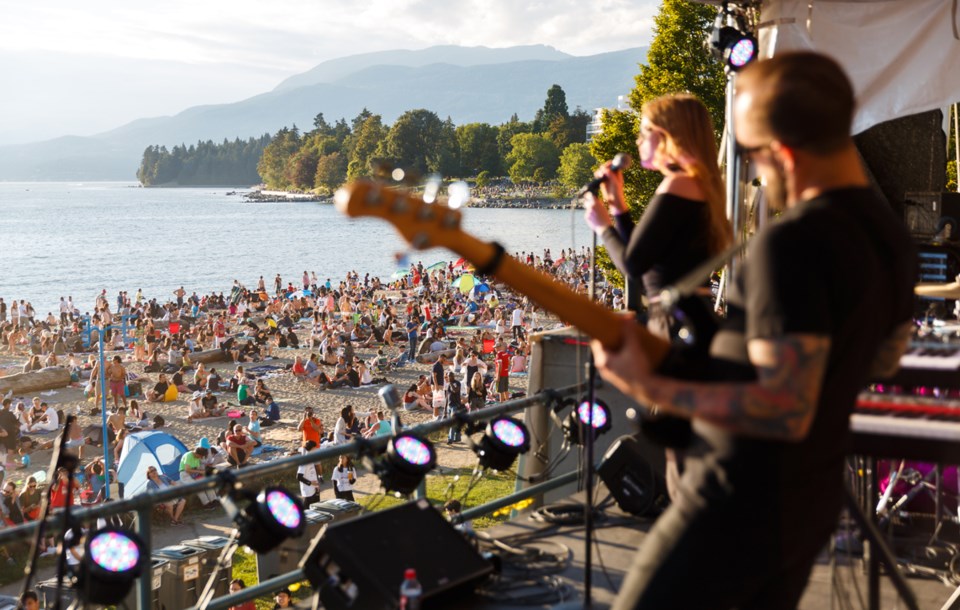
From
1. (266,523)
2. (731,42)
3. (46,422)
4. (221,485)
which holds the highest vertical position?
(731,42)

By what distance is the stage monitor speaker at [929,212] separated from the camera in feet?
25.5

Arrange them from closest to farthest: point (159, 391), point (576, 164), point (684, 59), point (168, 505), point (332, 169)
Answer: point (168, 505), point (159, 391), point (684, 59), point (576, 164), point (332, 169)

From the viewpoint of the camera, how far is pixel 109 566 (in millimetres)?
3379

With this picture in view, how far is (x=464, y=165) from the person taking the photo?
144750mm

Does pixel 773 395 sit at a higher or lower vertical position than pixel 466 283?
higher

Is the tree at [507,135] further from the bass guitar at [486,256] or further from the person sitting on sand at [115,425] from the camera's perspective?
the bass guitar at [486,256]

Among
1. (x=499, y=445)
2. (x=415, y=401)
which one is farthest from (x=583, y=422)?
(x=415, y=401)

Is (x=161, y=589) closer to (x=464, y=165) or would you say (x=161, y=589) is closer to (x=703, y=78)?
(x=703, y=78)

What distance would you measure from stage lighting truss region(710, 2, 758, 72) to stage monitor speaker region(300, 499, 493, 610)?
397cm

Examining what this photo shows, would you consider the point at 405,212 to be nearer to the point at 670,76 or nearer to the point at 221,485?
the point at 221,485

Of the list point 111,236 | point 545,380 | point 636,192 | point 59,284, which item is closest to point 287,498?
point 545,380

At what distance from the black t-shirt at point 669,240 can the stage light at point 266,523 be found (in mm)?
1744

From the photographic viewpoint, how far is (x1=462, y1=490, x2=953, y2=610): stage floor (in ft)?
12.6

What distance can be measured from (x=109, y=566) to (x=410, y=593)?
1.11 metres
